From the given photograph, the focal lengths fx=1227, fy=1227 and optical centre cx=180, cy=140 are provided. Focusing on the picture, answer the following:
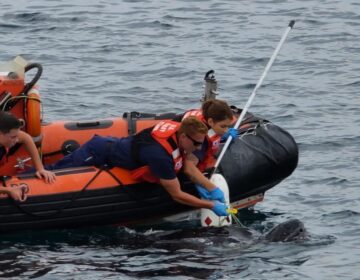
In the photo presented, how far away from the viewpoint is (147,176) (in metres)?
12.1

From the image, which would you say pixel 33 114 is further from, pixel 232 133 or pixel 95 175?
pixel 232 133

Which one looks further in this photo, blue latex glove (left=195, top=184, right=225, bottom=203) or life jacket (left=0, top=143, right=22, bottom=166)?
life jacket (left=0, top=143, right=22, bottom=166)

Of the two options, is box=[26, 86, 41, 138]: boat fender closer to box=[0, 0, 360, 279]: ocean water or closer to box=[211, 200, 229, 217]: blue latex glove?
box=[0, 0, 360, 279]: ocean water

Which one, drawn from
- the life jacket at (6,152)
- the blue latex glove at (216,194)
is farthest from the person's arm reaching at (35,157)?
the blue latex glove at (216,194)

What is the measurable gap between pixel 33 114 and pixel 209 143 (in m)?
1.81

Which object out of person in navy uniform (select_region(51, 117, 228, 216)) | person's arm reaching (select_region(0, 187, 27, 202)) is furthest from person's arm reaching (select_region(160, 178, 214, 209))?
person's arm reaching (select_region(0, 187, 27, 202))

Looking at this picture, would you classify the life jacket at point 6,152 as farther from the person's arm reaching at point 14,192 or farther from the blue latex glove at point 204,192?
the blue latex glove at point 204,192

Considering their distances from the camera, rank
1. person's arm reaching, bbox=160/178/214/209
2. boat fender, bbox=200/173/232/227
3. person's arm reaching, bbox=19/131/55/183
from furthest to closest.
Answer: boat fender, bbox=200/173/232/227
person's arm reaching, bbox=19/131/55/183
person's arm reaching, bbox=160/178/214/209

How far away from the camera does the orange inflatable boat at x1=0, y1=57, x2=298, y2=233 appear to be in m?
12.0

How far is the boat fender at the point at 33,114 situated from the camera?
40.9 feet

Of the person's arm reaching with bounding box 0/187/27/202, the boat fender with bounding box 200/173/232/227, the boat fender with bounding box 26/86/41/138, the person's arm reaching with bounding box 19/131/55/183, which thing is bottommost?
the boat fender with bounding box 200/173/232/227

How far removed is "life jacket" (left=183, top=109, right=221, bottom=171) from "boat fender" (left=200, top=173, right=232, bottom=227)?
0.65ft

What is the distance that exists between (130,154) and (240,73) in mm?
7073

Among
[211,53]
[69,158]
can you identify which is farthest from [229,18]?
[69,158]
